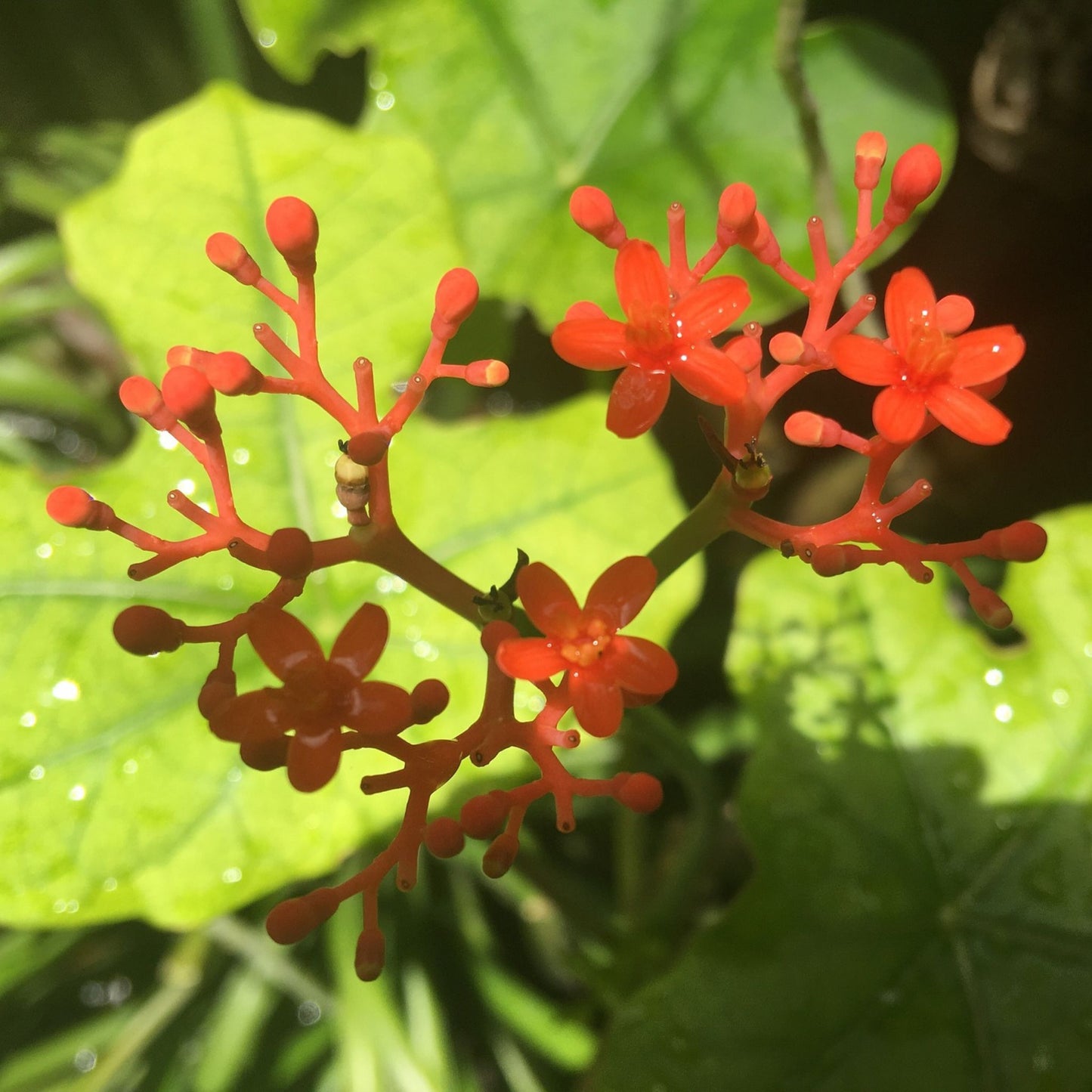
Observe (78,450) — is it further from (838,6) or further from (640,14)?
(838,6)

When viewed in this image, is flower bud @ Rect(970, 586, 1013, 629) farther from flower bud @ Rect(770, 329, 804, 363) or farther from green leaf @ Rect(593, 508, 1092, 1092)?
green leaf @ Rect(593, 508, 1092, 1092)

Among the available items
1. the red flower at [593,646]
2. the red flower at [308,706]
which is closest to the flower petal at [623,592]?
the red flower at [593,646]

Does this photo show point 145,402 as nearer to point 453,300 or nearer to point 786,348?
point 453,300

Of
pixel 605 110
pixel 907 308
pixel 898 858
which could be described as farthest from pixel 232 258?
pixel 898 858

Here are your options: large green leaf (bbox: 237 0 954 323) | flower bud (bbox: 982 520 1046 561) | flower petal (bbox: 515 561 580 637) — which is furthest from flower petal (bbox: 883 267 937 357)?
large green leaf (bbox: 237 0 954 323)

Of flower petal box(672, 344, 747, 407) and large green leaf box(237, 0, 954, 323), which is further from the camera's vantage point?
large green leaf box(237, 0, 954, 323)

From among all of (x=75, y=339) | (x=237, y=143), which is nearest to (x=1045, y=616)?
(x=237, y=143)
